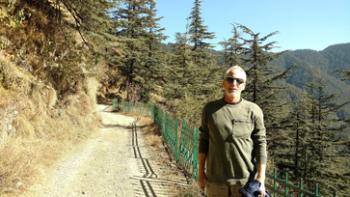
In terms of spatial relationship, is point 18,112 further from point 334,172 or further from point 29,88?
point 334,172

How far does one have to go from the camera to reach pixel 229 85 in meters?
3.25

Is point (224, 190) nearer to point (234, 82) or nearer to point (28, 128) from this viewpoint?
point (234, 82)

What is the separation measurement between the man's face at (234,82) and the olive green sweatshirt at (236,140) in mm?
128

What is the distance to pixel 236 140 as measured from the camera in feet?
10.5

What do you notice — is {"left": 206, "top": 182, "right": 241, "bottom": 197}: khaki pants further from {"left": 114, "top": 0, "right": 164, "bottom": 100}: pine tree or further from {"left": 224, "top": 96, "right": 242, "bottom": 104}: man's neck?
{"left": 114, "top": 0, "right": 164, "bottom": 100}: pine tree

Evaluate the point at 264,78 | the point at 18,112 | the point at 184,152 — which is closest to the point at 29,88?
the point at 18,112

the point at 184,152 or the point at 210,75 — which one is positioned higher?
the point at 210,75

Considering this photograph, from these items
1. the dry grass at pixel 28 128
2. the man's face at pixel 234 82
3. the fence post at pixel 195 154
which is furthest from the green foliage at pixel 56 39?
the man's face at pixel 234 82

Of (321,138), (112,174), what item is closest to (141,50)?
(321,138)

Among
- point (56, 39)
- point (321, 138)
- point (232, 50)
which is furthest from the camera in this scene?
point (232, 50)

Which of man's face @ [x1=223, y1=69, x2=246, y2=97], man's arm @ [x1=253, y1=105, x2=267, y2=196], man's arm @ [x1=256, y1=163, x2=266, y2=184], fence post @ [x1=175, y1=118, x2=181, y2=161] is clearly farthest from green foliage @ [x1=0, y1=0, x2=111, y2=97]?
man's arm @ [x1=256, y1=163, x2=266, y2=184]

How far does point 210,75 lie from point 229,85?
25.9 meters

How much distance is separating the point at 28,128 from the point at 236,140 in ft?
26.5

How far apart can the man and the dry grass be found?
4674 millimetres
